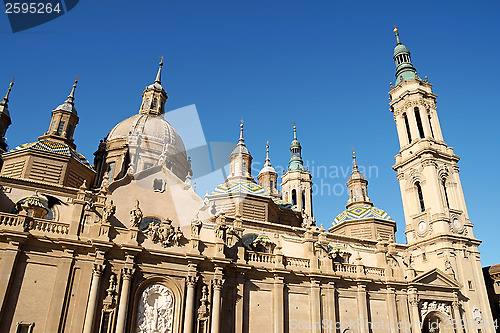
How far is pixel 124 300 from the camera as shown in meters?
20.9

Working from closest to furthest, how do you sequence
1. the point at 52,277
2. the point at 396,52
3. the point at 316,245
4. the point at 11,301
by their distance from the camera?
the point at 11,301 < the point at 52,277 < the point at 316,245 < the point at 396,52

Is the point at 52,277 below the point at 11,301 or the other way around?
the other way around

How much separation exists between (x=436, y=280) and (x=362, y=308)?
8.18 meters

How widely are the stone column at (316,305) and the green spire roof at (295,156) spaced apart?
40572 mm

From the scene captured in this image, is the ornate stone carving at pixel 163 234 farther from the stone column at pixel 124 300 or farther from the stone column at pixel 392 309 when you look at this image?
the stone column at pixel 392 309

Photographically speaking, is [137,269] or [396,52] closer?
[137,269]

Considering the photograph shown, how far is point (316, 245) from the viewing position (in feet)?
94.6

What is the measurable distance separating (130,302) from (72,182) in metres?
15.9

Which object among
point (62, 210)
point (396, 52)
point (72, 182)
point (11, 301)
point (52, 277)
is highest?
point (396, 52)

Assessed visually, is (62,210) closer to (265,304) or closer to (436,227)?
(265,304)

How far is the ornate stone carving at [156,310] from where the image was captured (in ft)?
70.3

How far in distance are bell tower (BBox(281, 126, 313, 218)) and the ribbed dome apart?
24582 mm

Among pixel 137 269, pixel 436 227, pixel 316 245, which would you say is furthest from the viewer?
pixel 436 227

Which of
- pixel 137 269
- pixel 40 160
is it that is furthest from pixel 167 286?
pixel 40 160
